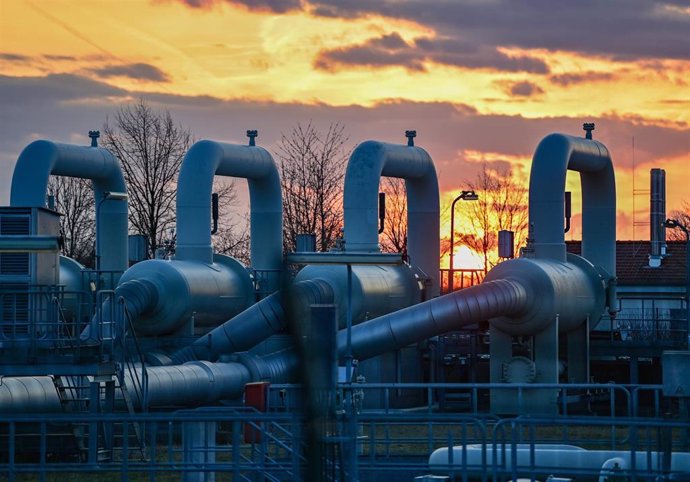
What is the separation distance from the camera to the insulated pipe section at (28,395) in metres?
24.2

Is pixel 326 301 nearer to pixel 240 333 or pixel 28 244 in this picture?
pixel 240 333

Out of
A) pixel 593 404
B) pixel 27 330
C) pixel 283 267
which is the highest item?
pixel 283 267

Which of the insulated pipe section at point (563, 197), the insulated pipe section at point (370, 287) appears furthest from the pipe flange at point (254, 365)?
the insulated pipe section at point (563, 197)

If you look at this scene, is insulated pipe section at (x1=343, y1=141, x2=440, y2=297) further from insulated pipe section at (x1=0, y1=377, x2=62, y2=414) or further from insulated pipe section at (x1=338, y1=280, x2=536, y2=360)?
insulated pipe section at (x1=0, y1=377, x2=62, y2=414)

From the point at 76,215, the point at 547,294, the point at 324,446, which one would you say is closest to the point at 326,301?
the point at 547,294

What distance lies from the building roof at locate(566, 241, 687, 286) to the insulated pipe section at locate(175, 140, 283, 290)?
2495 cm

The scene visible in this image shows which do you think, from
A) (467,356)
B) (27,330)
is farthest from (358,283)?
(27,330)

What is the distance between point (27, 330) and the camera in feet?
85.0

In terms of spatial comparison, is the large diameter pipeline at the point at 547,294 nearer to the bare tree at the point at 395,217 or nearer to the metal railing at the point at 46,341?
the metal railing at the point at 46,341

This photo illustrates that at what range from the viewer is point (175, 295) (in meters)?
32.7

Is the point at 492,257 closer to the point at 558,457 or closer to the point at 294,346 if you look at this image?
the point at 558,457

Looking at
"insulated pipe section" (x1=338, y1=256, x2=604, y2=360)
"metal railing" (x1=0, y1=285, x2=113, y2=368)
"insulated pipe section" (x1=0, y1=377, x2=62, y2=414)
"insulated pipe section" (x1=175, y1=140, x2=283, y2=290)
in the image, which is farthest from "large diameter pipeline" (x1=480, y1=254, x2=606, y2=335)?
"insulated pipe section" (x1=0, y1=377, x2=62, y2=414)

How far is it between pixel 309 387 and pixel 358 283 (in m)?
29.4

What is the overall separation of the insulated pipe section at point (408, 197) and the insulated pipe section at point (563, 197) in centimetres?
410
